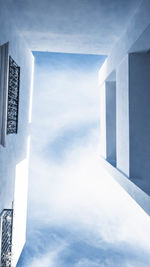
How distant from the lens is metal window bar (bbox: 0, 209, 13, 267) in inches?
202

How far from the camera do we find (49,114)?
11812 millimetres

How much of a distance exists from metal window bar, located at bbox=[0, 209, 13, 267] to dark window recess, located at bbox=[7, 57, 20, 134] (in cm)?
200

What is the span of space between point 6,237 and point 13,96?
357 centimetres

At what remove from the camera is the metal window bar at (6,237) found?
5.14 m

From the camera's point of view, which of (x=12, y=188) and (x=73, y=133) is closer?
(x=12, y=188)

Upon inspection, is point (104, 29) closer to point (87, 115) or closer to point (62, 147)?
point (87, 115)

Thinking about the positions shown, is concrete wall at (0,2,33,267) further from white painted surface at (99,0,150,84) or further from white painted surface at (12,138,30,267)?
white painted surface at (99,0,150,84)

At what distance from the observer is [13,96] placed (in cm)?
586

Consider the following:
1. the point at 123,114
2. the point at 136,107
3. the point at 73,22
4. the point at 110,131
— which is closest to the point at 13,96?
the point at 73,22

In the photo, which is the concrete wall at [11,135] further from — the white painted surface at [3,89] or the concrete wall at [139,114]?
the concrete wall at [139,114]

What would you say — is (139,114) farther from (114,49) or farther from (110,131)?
(110,131)

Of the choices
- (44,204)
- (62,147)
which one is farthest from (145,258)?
(62,147)

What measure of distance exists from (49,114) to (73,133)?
1693 mm

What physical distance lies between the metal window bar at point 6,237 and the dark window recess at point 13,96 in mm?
1996
